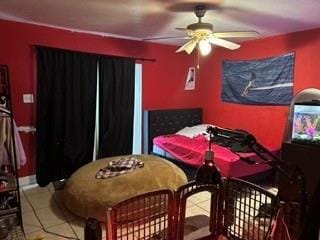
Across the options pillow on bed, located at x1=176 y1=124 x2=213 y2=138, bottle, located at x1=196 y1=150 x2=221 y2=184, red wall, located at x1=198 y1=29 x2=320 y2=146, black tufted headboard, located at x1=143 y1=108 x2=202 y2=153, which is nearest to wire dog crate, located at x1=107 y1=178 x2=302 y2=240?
bottle, located at x1=196 y1=150 x2=221 y2=184

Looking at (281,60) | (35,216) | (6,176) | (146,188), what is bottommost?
(35,216)

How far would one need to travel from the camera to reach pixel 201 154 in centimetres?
371

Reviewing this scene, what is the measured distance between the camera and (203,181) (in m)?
1.16

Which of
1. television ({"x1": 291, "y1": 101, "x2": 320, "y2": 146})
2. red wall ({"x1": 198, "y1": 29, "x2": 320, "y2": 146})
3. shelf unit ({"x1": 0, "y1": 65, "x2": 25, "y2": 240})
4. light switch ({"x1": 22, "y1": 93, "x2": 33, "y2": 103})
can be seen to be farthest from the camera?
red wall ({"x1": 198, "y1": 29, "x2": 320, "y2": 146})

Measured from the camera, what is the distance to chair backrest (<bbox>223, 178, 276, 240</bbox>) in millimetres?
1303

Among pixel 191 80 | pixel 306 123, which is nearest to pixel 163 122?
pixel 191 80

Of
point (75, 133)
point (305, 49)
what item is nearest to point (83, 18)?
point (75, 133)

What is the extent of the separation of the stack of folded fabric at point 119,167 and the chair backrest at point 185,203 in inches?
65.6

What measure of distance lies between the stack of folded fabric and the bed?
88 centimetres

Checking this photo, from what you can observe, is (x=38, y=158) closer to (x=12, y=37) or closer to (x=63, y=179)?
(x=63, y=179)

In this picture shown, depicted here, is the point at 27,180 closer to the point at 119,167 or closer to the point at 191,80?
the point at 119,167

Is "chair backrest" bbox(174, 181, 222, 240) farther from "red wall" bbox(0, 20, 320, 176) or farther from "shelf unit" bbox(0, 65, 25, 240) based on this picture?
"red wall" bbox(0, 20, 320, 176)

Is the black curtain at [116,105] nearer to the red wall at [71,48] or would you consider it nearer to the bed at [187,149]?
the red wall at [71,48]

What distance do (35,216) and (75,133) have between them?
131 cm
